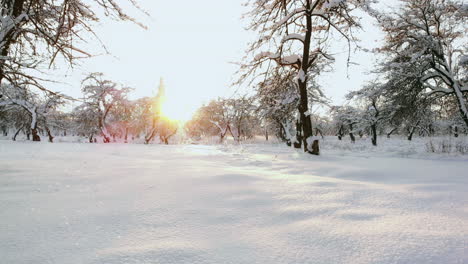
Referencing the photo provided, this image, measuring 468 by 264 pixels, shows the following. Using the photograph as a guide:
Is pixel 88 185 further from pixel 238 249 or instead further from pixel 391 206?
pixel 391 206

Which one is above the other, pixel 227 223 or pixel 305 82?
pixel 305 82

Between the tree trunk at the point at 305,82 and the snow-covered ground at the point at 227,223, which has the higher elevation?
the tree trunk at the point at 305,82

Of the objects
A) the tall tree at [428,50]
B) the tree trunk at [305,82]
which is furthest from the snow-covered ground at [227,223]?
the tall tree at [428,50]

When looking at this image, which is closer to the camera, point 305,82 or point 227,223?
point 227,223

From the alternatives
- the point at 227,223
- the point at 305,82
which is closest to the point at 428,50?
the point at 305,82

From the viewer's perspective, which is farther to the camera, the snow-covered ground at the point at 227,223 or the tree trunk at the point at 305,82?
the tree trunk at the point at 305,82

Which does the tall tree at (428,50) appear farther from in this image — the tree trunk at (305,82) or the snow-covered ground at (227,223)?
the snow-covered ground at (227,223)

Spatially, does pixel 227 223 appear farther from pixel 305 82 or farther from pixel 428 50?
pixel 428 50

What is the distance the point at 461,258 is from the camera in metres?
1.03

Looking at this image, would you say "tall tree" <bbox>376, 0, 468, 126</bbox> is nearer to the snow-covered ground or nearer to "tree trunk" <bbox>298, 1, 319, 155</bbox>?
"tree trunk" <bbox>298, 1, 319, 155</bbox>

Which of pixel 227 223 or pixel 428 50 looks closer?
pixel 227 223

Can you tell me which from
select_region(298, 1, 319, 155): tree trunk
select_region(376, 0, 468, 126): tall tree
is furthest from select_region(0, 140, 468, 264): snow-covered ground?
select_region(376, 0, 468, 126): tall tree

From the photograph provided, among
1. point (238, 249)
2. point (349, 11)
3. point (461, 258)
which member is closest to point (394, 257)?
point (461, 258)

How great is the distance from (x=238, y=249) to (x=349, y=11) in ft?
26.9
